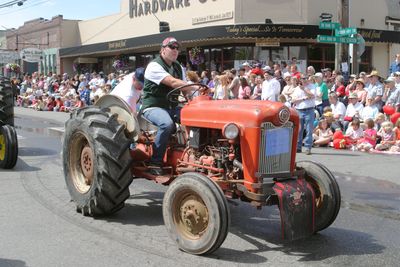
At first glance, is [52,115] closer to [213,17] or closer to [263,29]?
[213,17]

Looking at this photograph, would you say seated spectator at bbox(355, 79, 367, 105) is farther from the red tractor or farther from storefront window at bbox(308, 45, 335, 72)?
storefront window at bbox(308, 45, 335, 72)

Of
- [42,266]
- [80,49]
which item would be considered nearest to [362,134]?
[42,266]

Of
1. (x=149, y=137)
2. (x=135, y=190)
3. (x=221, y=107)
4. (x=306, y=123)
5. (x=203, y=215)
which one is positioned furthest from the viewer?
(x=306, y=123)

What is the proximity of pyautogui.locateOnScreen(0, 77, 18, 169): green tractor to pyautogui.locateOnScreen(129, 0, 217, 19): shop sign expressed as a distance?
51.5 feet

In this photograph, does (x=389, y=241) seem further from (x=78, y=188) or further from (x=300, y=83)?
(x=300, y=83)

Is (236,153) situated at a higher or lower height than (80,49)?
lower

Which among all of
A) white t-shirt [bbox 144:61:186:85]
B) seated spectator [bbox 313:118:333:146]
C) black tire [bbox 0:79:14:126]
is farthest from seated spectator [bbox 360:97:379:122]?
white t-shirt [bbox 144:61:186:85]

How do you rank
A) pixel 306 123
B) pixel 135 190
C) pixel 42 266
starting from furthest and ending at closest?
pixel 306 123 → pixel 135 190 → pixel 42 266

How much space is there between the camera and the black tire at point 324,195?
5.41 meters

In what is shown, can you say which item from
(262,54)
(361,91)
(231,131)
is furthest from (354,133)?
(262,54)

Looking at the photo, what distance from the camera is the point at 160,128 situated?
235 inches

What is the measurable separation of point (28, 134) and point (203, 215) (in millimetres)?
11776

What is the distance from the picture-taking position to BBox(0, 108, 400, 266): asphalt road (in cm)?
480

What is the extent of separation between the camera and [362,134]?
12.6 metres
